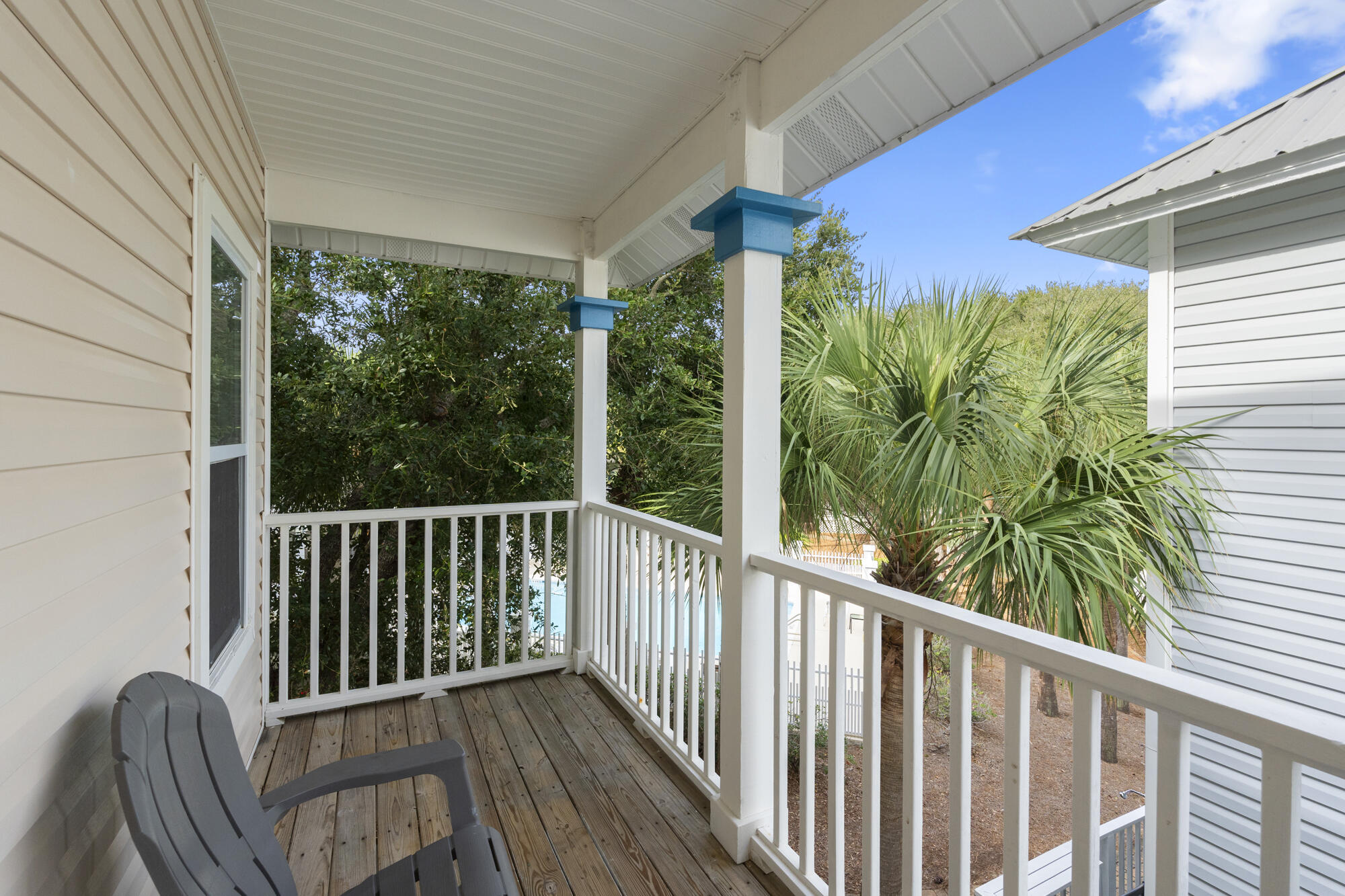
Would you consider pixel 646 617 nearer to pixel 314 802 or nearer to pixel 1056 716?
pixel 314 802

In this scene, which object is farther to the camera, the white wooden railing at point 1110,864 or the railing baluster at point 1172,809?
the white wooden railing at point 1110,864

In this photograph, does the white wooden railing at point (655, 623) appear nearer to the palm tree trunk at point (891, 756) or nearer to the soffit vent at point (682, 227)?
the palm tree trunk at point (891, 756)

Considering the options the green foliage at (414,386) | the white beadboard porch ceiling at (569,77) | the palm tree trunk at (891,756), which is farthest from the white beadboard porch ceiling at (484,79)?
the green foliage at (414,386)

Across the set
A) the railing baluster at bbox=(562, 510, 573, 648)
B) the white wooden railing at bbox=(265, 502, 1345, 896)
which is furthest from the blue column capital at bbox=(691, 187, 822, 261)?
the railing baluster at bbox=(562, 510, 573, 648)

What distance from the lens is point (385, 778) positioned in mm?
1579

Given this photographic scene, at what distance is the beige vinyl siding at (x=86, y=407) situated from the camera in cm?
96

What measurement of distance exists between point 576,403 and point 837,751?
2531 mm

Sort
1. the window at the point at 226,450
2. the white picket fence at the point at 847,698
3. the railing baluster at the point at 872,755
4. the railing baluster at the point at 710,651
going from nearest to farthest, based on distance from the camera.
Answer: the railing baluster at the point at 872,755 → the window at the point at 226,450 → the railing baluster at the point at 710,651 → the white picket fence at the point at 847,698

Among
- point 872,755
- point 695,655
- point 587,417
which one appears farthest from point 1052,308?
point 872,755

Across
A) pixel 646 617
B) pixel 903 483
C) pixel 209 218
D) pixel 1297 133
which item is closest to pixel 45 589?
pixel 209 218

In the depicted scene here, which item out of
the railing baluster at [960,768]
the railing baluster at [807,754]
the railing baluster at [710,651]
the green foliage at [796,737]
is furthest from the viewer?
the green foliage at [796,737]

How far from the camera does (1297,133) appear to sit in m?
2.94

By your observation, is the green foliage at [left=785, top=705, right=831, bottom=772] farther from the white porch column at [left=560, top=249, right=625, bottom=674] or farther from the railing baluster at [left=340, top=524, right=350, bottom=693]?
the railing baluster at [left=340, top=524, right=350, bottom=693]

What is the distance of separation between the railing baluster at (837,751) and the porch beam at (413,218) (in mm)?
2685
